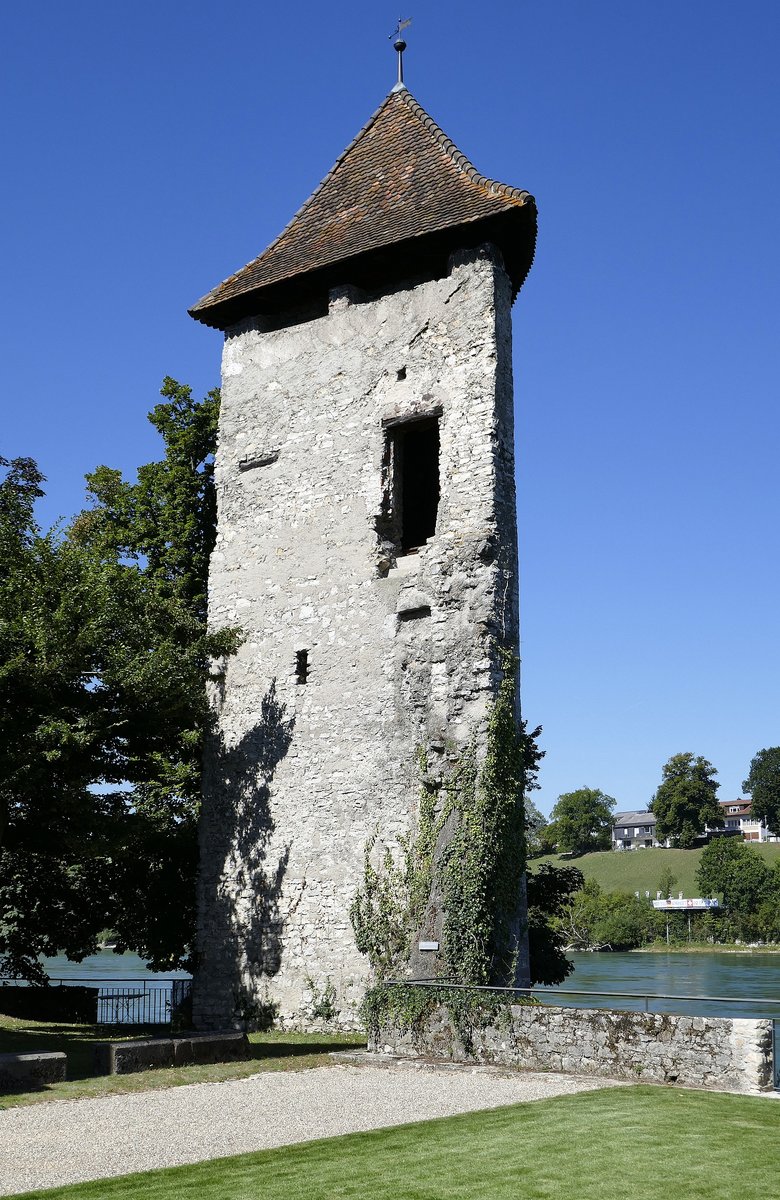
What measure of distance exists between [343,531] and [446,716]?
3275 mm

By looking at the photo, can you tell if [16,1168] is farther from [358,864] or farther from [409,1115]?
[358,864]

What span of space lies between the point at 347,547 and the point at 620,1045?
25.1ft

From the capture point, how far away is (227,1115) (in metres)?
7.93

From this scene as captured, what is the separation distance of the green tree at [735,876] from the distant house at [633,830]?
87.5 feet

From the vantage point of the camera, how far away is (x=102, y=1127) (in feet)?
24.6

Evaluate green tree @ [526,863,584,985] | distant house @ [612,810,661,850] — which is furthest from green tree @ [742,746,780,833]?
green tree @ [526,863,584,985]

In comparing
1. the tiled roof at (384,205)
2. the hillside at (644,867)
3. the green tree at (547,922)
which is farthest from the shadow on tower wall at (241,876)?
the hillside at (644,867)

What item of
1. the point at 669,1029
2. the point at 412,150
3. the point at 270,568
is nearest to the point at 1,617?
the point at 270,568

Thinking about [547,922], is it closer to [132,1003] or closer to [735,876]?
[132,1003]

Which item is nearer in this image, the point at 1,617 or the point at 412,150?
the point at 1,617

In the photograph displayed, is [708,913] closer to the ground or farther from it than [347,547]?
closer to the ground

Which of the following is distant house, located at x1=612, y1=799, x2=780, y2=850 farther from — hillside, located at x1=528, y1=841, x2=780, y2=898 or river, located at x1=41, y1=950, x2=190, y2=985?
river, located at x1=41, y1=950, x2=190, y2=985

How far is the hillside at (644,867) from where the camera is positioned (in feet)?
248

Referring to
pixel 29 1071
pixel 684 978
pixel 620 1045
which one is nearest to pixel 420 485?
pixel 620 1045
